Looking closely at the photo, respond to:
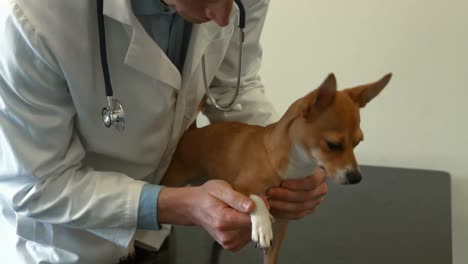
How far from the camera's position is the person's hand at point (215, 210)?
75cm

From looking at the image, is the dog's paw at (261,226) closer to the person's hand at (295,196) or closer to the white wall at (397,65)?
the person's hand at (295,196)

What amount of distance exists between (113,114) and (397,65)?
38.0 inches

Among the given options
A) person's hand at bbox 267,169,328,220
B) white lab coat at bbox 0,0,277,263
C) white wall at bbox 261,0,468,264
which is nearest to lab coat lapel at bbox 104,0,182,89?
white lab coat at bbox 0,0,277,263

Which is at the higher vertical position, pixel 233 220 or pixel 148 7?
pixel 148 7

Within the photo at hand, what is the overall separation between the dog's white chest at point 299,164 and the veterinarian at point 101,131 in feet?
0.06

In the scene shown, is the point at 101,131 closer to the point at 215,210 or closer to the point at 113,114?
the point at 113,114

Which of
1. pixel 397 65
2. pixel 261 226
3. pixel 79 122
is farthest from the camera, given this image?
pixel 397 65

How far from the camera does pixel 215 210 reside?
76 cm

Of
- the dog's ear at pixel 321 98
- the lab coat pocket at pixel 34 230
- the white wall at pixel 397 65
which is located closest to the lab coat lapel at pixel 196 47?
the dog's ear at pixel 321 98

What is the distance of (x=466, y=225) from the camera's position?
1.58 m

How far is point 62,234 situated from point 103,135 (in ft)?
0.58

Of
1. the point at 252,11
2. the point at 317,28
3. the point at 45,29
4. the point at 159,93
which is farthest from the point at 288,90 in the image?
the point at 45,29

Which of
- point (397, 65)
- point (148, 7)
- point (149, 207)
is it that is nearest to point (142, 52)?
point (148, 7)

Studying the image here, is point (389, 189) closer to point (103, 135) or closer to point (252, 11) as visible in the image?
point (252, 11)
